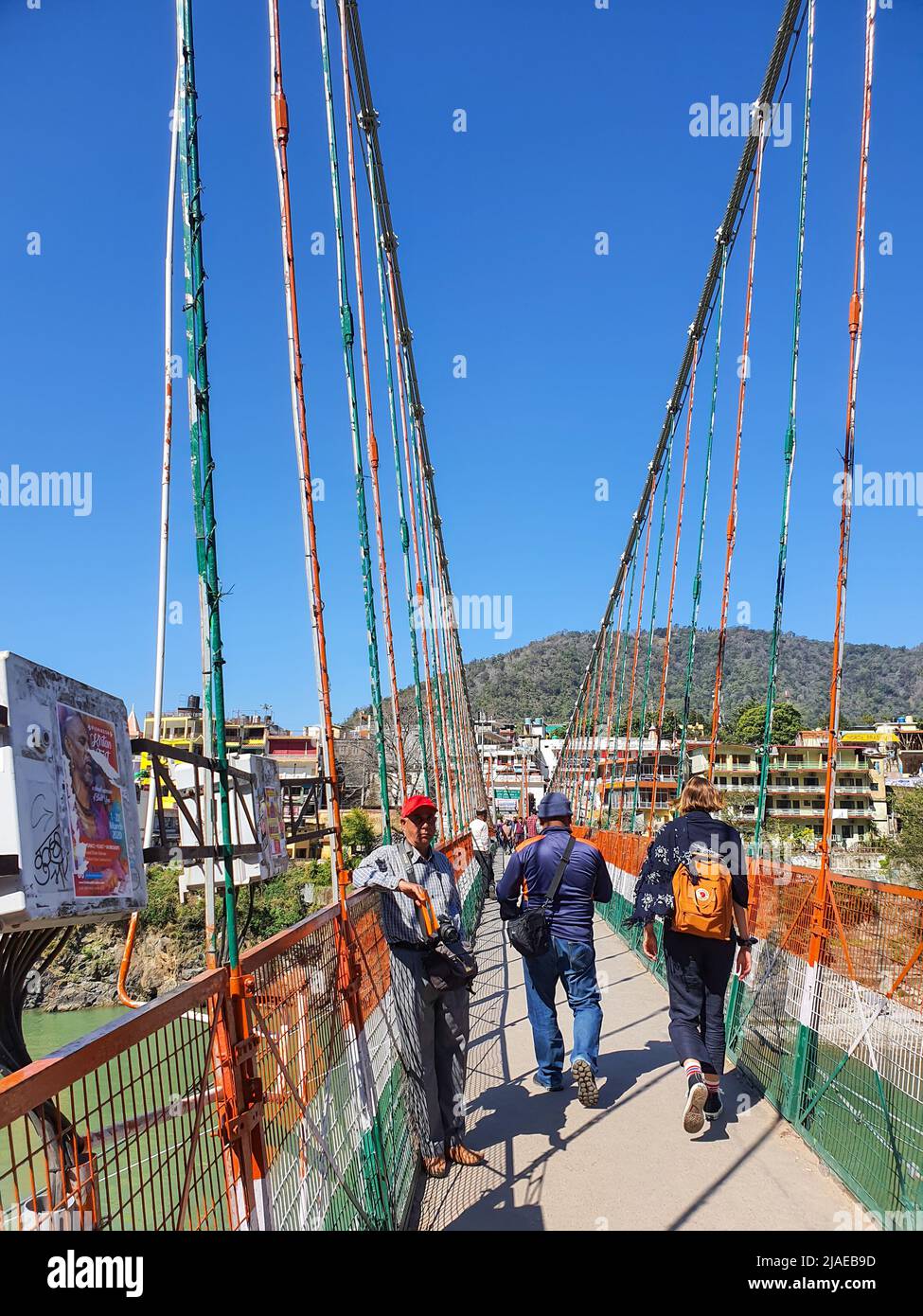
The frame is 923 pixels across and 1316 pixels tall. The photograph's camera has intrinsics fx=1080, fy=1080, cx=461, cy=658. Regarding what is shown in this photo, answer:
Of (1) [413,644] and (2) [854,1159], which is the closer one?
(2) [854,1159]

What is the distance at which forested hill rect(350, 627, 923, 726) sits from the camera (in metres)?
150

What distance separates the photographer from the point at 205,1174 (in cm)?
209

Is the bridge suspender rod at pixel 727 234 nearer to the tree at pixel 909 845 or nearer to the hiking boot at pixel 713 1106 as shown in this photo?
the hiking boot at pixel 713 1106

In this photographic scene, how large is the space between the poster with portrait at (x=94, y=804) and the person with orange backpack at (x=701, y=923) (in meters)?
2.43

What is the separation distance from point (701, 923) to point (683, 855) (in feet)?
0.91

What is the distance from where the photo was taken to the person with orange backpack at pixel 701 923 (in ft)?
13.8

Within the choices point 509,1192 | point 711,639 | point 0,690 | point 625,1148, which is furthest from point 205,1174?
point 711,639

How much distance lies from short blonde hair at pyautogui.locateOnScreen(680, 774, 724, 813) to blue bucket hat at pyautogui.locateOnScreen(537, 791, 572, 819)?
0.72 metres

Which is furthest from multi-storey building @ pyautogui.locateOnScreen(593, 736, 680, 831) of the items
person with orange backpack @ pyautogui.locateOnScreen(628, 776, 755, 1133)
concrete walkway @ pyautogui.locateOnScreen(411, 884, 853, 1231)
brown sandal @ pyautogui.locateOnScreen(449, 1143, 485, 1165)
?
brown sandal @ pyautogui.locateOnScreen(449, 1143, 485, 1165)

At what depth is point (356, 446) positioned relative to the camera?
618cm

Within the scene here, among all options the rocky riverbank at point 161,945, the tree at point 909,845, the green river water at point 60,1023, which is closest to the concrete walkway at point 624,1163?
the tree at point 909,845
